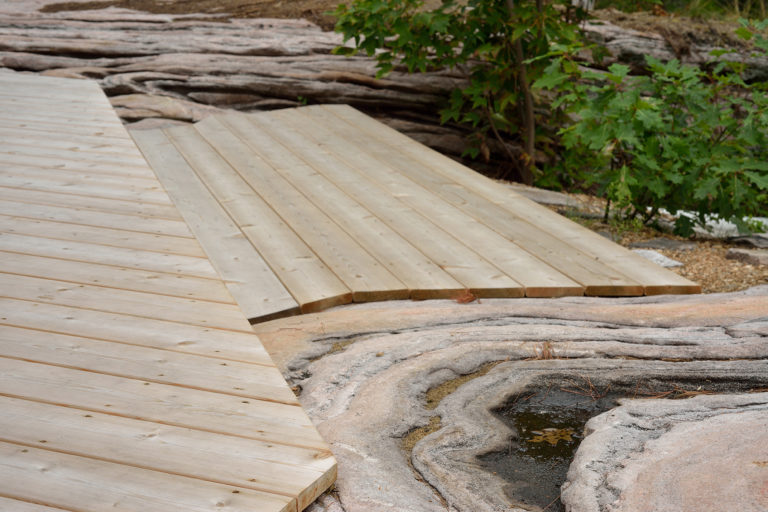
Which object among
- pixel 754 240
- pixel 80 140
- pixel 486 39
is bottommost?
pixel 754 240

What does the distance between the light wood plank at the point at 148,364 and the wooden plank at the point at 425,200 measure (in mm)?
1402

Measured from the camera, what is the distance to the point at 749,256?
3.81 m

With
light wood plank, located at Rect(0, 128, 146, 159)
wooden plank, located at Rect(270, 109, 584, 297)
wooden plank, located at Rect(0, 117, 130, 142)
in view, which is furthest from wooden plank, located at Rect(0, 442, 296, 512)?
wooden plank, located at Rect(0, 117, 130, 142)

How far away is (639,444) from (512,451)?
0.29 metres

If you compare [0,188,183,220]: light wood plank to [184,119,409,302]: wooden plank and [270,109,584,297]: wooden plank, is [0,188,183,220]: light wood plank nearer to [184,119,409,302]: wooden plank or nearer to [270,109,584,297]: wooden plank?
[184,119,409,302]: wooden plank

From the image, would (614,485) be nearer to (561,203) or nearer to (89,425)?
(89,425)

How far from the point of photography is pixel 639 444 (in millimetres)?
1690

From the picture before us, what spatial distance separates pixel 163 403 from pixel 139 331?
1.22 feet

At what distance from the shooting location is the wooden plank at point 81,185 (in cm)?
311

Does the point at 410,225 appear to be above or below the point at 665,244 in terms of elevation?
above

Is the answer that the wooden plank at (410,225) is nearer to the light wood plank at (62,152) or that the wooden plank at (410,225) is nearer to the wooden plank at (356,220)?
the wooden plank at (356,220)

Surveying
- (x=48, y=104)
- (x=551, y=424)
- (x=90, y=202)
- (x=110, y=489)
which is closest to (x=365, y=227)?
(x=90, y=202)

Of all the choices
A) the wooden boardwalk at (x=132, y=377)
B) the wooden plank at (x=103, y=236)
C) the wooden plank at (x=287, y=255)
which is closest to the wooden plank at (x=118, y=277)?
the wooden boardwalk at (x=132, y=377)

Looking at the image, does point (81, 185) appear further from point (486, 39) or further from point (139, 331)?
point (486, 39)
